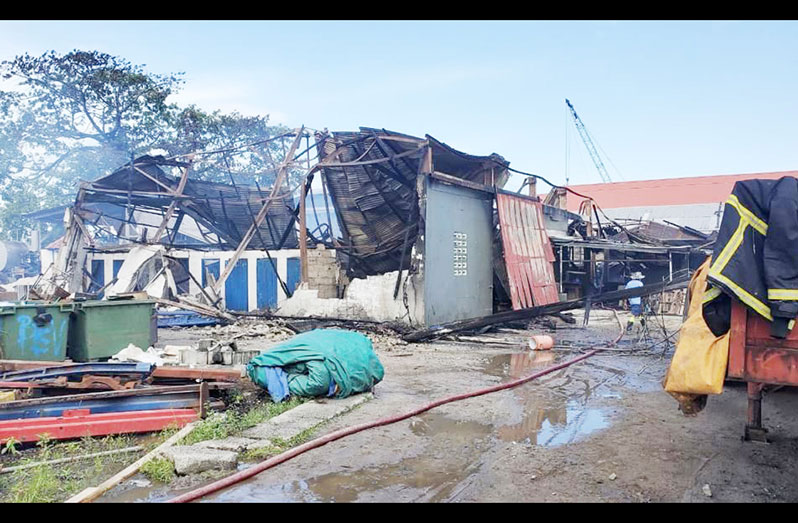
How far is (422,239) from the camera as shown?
1232 centimetres

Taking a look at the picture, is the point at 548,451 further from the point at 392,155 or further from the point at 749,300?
the point at 392,155

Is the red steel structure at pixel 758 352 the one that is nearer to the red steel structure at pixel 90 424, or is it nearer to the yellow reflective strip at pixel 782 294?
the yellow reflective strip at pixel 782 294

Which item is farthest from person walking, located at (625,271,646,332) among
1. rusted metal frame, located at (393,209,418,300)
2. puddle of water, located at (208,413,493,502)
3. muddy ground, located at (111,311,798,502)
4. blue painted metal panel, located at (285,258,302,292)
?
puddle of water, located at (208,413,493,502)

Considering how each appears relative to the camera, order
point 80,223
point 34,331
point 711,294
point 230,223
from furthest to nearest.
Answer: point 230,223
point 80,223
point 34,331
point 711,294

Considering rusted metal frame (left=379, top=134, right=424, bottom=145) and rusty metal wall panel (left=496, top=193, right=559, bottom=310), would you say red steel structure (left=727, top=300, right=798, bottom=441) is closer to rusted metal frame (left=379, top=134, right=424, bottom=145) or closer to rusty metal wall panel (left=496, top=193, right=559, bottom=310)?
rusted metal frame (left=379, top=134, right=424, bottom=145)

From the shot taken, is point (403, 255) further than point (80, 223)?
No

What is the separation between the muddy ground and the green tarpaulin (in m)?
0.37

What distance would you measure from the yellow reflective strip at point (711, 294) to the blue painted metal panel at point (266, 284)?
45.3ft

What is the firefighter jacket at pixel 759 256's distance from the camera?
339 centimetres

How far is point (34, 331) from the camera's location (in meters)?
8.11

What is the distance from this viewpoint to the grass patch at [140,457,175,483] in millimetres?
4117

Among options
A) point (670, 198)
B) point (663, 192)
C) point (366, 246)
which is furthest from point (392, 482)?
point (663, 192)

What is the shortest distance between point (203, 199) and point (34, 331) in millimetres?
10063

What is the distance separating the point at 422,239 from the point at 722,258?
29.1 ft
